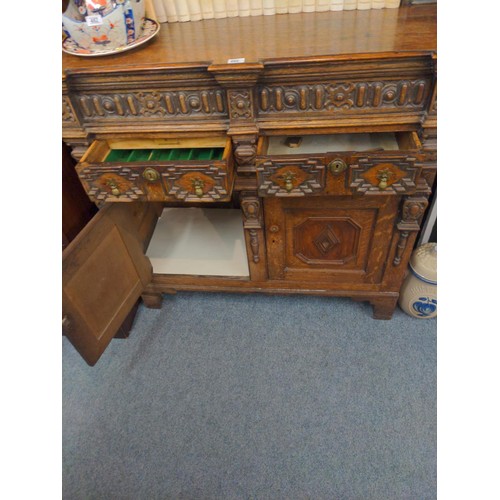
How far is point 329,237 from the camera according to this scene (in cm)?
124

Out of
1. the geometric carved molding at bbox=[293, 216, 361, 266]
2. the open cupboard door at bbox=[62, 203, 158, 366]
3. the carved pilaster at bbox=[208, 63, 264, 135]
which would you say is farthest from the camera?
the geometric carved molding at bbox=[293, 216, 361, 266]

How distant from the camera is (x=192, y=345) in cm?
147

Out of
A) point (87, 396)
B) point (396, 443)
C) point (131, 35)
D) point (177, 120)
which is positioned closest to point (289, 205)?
point (177, 120)

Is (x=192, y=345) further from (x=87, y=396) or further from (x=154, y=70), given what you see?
(x=154, y=70)

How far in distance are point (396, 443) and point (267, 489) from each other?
416mm

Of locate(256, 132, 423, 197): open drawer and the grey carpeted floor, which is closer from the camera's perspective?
locate(256, 132, 423, 197): open drawer

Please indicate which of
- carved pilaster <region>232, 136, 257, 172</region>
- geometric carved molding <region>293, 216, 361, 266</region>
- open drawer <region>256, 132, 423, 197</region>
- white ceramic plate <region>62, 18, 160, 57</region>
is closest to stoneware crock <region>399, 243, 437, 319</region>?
geometric carved molding <region>293, 216, 361, 266</region>

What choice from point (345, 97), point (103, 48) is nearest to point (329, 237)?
point (345, 97)

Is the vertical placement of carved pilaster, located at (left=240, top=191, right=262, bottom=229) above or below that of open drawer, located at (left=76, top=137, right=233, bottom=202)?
below

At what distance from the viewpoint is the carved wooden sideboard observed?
0.90 metres

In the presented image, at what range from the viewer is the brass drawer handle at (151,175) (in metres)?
0.95

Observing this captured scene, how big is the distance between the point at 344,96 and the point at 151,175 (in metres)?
0.51

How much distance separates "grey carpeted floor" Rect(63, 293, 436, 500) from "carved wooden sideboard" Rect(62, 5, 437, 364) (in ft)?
1.10

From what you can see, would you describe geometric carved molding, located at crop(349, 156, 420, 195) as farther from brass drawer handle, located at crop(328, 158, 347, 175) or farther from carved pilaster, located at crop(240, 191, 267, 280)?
carved pilaster, located at crop(240, 191, 267, 280)
